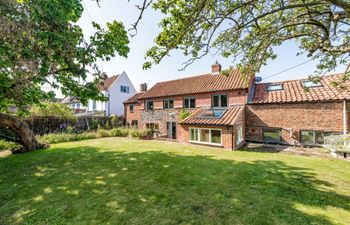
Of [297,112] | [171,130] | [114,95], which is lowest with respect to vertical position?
[171,130]

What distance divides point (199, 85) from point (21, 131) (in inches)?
591

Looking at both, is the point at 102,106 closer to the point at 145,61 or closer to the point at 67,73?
the point at 67,73

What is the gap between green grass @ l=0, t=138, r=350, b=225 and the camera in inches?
152

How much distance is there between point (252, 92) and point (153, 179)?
13.0m

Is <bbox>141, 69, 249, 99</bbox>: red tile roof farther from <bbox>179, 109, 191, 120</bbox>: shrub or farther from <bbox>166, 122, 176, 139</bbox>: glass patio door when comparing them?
<bbox>166, 122, 176, 139</bbox>: glass patio door

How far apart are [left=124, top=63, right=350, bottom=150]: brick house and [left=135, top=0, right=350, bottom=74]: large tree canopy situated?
100 inches

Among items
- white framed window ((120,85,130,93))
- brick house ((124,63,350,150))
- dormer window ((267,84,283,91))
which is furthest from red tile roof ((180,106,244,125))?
white framed window ((120,85,130,93))

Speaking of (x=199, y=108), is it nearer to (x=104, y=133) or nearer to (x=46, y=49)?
(x=104, y=133)

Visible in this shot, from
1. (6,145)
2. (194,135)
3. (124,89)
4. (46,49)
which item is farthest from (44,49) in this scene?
(124,89)

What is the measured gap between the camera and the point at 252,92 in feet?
50.1

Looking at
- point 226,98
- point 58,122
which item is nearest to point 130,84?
point 58,122

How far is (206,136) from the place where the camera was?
1319 cm

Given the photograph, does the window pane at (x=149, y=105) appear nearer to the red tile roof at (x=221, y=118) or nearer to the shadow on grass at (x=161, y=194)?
the red tile roof at (x=221, y=118)

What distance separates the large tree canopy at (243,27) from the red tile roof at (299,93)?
15.9 ft
